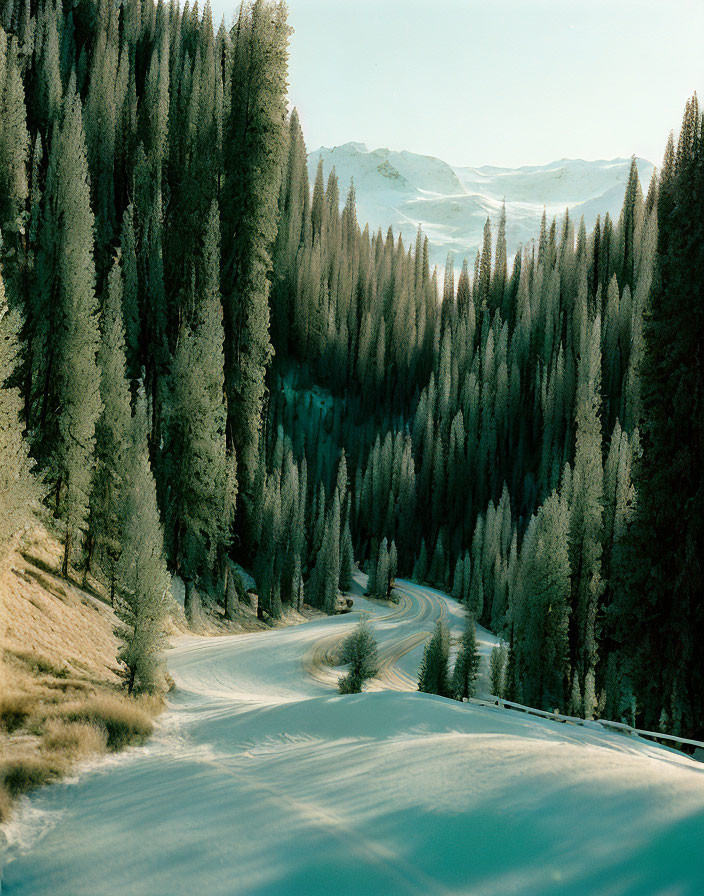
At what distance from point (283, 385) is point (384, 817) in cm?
6661

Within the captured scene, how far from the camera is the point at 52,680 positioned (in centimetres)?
1166

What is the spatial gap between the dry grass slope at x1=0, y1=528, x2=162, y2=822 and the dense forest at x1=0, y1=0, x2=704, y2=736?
3.99 ft

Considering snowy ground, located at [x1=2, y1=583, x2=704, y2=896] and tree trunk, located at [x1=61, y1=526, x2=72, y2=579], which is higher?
snowy ground, located at [x1=2, y1=583, x2=704, y2=896]

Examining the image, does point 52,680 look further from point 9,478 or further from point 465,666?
point 465,666

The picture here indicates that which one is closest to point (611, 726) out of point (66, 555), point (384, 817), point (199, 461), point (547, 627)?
point (384, 817)

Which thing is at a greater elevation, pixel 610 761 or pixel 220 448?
pixel 610 761

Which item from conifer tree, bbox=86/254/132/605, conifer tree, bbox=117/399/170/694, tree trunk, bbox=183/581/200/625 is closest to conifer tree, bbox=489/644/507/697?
tree trunk, bbox=183/581/200/625

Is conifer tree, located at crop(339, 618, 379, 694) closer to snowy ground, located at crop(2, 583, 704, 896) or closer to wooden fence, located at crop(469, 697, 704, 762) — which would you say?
wooden fence, located at crop(469, 697, 704, 762)

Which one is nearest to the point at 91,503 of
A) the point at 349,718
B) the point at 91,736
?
the point at 91,736

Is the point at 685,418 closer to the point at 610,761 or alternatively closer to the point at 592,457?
the point at 610,761

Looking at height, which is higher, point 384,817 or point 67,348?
point 67,348

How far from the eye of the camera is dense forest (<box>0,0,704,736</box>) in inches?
599

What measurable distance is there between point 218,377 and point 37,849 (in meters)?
23.8

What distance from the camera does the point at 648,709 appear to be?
1471 centimetres
